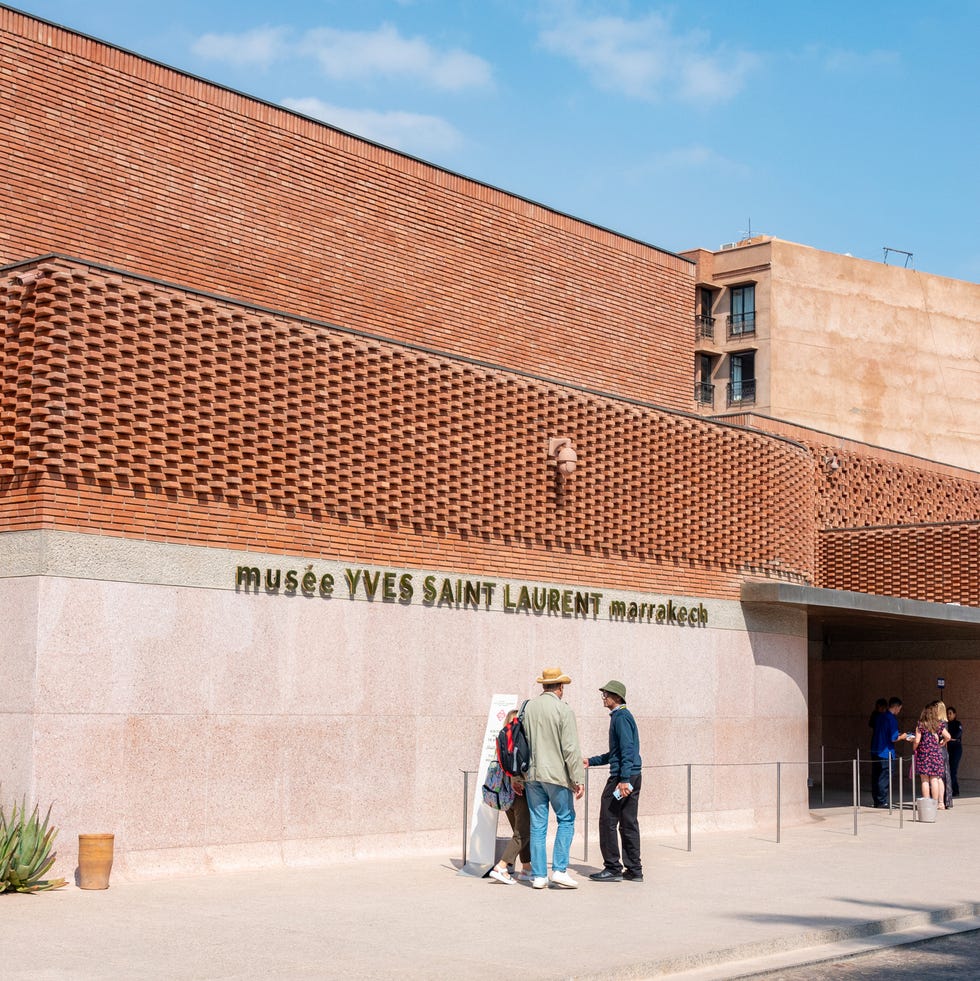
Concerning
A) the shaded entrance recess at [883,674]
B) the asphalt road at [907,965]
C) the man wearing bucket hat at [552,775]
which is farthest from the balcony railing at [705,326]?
the asphalt road at [907,965]

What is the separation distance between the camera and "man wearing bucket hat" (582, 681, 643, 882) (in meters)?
14.5

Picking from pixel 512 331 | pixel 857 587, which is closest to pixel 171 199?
pixel 512 331

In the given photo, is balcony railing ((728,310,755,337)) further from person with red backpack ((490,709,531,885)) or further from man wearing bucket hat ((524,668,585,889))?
man wearing bucket hat ((524,668,585,889))

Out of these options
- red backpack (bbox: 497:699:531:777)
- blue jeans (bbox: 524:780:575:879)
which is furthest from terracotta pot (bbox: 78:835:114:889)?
blue jeans (bbox: 524:780:575:879)

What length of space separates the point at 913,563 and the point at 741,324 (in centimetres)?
3503

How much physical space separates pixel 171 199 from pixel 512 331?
6.25 metres

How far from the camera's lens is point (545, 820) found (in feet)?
45.4

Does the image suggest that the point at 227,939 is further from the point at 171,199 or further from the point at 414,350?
the point at 171,199

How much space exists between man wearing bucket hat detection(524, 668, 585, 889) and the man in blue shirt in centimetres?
1209

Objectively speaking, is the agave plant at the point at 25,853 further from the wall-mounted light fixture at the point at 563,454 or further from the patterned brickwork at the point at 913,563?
the patterned brickwork at the point at 913,563

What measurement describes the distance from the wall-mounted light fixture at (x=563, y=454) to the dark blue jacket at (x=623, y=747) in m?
4.98

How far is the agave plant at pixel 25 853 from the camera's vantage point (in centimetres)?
1259

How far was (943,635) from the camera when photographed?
94.4ft

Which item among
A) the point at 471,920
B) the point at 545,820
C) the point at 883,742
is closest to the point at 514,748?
the point at 545,820
